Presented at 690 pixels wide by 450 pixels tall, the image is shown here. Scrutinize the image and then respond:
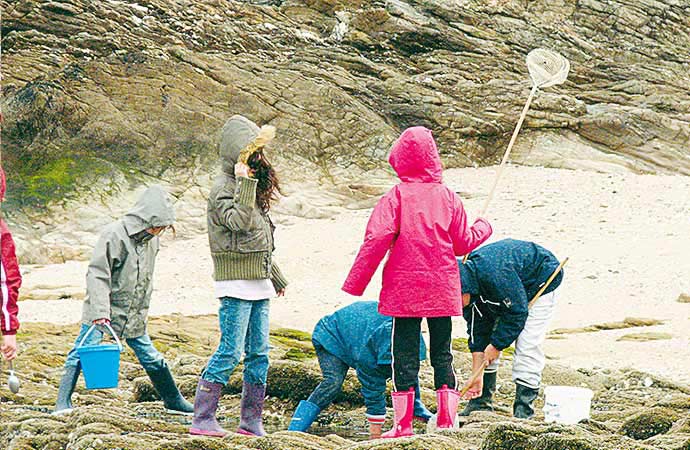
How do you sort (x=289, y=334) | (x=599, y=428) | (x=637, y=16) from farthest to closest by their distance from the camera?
(x=637, y=16), (x=289, y=334), (x=599, y=428)

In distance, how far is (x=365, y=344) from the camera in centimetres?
577

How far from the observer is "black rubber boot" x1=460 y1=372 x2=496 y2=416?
6.29m

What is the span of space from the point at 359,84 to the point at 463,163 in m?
2.86

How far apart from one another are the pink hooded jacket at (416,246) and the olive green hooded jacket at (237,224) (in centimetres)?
51

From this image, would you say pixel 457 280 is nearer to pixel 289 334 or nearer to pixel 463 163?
pixel 289 334

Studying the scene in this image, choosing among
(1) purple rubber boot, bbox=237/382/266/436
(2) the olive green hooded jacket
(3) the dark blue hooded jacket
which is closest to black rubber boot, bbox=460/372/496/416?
(3) the dark blue hooded jacket

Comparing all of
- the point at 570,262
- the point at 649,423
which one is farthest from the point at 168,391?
the point at 570,262

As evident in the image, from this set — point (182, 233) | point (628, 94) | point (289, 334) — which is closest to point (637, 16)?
point (628, 94)

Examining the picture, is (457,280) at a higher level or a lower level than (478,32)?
lower

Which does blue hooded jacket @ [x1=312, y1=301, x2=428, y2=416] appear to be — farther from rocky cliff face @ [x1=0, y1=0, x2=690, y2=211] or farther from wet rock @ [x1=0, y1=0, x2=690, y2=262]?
rocky cliff face @ [x1=0, y1=0, x2=690, y2=211]

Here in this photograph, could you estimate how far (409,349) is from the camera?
5.52 meters

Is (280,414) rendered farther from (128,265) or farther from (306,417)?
(128,265)

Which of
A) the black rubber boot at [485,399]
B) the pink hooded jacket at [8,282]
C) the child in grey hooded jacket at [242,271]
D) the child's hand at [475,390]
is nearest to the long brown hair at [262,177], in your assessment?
the child in grey hooded jacket at [242,271]

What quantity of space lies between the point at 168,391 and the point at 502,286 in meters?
2.03
